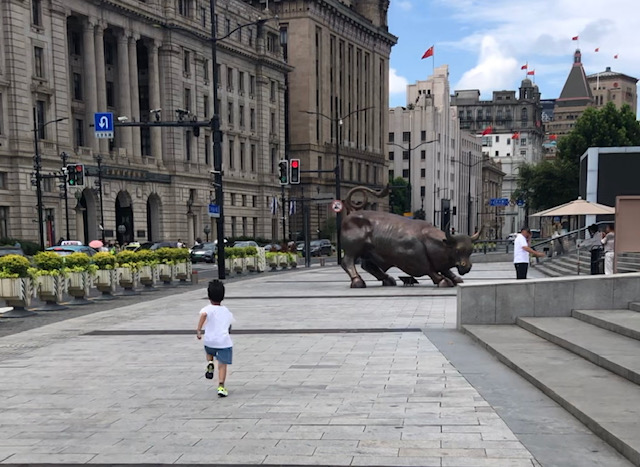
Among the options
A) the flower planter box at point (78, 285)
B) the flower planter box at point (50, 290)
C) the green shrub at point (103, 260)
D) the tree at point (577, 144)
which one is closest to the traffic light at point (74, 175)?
the green shrub at point (103, 260)

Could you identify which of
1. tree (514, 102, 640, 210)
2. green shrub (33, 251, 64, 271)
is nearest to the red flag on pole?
tree (514, 102, 640, 210)

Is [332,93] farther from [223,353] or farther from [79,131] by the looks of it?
[223,353]

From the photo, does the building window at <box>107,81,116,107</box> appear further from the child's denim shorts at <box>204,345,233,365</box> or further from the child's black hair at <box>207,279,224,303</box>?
the child's denim shorts at <box>204,345,233,365</box>

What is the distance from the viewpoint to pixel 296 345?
34.1 feet

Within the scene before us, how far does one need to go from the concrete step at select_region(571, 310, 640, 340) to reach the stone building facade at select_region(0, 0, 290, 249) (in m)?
33.1

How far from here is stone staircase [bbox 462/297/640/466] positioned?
19.2 feet

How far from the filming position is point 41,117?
48531 mm

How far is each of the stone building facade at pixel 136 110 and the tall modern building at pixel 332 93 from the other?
655 cm

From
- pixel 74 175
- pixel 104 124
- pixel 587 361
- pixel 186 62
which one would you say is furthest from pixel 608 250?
pixel 186 62

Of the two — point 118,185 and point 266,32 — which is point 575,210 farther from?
point 266,32

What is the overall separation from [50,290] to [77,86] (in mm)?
42933

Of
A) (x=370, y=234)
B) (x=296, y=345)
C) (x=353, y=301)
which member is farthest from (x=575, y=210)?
(x=296, y=345)

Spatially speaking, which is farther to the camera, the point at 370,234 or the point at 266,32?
the point at 266,32

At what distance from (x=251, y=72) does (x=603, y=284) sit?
6720cm
